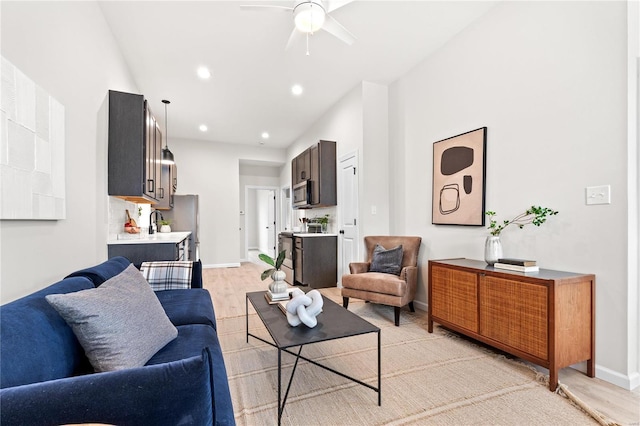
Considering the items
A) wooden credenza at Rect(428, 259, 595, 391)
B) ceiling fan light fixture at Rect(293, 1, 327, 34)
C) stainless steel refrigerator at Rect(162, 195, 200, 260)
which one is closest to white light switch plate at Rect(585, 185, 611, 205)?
wooden credenza at Rect(428, 259, 595, 391)

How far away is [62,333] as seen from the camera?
3.45 ft

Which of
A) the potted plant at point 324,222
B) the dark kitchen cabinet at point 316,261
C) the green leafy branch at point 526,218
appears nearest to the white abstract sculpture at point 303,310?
the green leafy branch at point 526,218

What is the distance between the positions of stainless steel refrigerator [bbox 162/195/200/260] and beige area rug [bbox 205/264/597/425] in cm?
374

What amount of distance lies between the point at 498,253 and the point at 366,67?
2.61 metres

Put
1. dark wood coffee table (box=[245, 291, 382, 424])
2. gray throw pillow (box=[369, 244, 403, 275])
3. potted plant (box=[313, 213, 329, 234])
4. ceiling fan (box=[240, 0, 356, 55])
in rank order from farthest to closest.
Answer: potted plant (box=[313, 213, 329, 234]), gray throw pillow (box=[369, 244, 403, 275]), ceiling fan (box=[240, 0, 356, 55]), dark wood coffee table (box=[245, 291, 382, 424])

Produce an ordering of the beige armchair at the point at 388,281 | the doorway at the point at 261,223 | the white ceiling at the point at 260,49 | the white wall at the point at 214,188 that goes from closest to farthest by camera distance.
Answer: the white ceiling at the point at 260,49 < the beige armchair at the point at 388,281 < the white wall at the point at 214,188 < the doorway at the point at 261,223

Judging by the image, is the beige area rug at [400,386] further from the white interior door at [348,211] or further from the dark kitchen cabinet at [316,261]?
the dark kitchen cabinet at [316,261]

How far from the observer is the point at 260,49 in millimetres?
3254

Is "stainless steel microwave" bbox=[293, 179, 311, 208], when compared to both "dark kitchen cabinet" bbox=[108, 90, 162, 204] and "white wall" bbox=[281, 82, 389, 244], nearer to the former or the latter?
"white wall" bbox=[281, 82, 389, 244]

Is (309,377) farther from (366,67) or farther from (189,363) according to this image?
(366,67)

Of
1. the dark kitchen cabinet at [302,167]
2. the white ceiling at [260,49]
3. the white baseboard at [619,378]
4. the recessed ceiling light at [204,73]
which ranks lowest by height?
the white baseboard at [619,378]

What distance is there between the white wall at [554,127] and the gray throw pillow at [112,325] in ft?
8.70

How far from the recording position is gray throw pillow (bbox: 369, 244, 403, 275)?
342cm

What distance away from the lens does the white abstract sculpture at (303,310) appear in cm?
170
